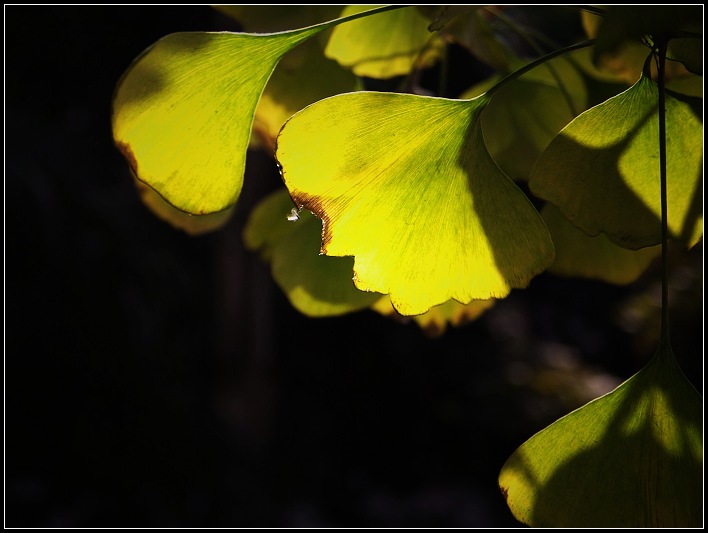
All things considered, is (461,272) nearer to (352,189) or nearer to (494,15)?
(352,189)

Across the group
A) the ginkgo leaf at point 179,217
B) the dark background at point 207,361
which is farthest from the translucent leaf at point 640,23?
the dark background at point 207,361

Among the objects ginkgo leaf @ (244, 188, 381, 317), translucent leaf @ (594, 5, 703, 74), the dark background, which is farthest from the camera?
the dark background

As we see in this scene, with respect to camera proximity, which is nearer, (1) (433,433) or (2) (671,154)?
(2) (671,154)

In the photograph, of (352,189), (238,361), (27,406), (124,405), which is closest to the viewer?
(352,189)

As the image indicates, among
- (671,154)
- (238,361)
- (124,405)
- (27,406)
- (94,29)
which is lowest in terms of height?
(238,361)

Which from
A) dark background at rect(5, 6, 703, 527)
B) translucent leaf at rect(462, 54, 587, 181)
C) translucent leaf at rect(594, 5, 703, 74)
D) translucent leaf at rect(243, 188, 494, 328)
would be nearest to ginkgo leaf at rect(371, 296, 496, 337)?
translucent leaf at rect(243, 188, 494, 328)

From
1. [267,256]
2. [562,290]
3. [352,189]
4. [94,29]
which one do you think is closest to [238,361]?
[94,29]

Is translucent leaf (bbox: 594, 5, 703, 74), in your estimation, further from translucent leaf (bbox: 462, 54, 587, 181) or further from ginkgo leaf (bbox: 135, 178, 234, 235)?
ginkgo leaf (bbox: 135, 178, 234, 235)
